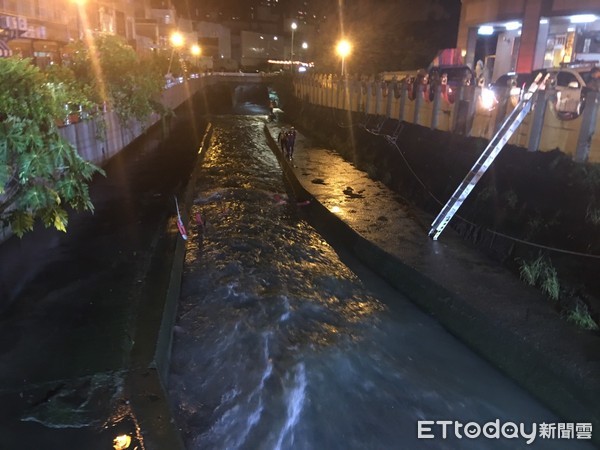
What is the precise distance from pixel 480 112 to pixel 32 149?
31.2 feet

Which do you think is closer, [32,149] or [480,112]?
[32,149]

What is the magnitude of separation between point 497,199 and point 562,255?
2077 millimetres

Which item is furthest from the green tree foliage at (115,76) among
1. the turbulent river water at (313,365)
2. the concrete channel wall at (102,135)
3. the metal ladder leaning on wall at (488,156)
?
the metal ladder leaning on wall at (488,156)

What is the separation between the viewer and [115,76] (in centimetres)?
1494

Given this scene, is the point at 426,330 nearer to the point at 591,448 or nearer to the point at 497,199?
the point at 591,448

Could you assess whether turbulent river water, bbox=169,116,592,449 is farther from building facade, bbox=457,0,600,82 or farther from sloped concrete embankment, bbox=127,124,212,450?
building facade, bbox=457,0,600,82

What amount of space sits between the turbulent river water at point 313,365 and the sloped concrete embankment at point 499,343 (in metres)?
0.16

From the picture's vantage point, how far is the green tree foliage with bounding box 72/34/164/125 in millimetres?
14078

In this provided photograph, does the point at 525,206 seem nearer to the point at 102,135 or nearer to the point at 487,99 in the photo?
the point at 487,99

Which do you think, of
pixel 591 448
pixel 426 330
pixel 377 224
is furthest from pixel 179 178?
pixel 591 448

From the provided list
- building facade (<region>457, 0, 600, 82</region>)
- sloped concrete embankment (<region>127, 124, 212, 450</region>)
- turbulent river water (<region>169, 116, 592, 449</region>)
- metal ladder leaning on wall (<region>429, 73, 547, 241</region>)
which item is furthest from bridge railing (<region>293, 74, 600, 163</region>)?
building facade (<region>457, 0, 600, 82</region>)

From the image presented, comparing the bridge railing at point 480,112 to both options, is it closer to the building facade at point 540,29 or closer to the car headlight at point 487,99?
the car headlight at point 487,99

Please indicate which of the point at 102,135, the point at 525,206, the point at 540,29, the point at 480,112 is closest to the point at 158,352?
the point at 525,206

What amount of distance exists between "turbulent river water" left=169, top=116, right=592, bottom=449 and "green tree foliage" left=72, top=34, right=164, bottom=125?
8.33 m
